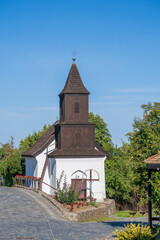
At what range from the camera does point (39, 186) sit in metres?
36.8

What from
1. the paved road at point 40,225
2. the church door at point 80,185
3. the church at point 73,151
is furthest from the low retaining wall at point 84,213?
the church door at point 80,185

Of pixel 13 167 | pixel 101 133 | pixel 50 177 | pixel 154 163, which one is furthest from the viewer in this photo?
pixel 101 133

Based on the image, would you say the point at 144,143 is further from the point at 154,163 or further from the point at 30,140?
the point at 30,140

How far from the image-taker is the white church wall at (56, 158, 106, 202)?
36.6 meters

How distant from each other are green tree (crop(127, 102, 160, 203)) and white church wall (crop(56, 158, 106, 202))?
1666 cm

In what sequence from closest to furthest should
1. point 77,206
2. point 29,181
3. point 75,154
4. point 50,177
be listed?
point 77,206 < point 75,154 < point 50,177 < point 29,181

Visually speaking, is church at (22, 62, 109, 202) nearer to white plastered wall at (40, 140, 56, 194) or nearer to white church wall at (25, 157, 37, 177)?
white plastered wall at (40, 140, 56, 194)

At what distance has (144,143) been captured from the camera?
20.2 meters

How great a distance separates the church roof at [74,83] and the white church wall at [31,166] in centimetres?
906

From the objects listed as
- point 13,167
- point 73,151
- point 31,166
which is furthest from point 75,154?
point 13,167

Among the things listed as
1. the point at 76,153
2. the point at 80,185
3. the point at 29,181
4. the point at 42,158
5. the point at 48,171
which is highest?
the point at 76,153

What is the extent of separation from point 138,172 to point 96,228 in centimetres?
413

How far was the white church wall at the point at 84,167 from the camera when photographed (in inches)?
1439

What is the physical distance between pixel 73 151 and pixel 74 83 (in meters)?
7.37
